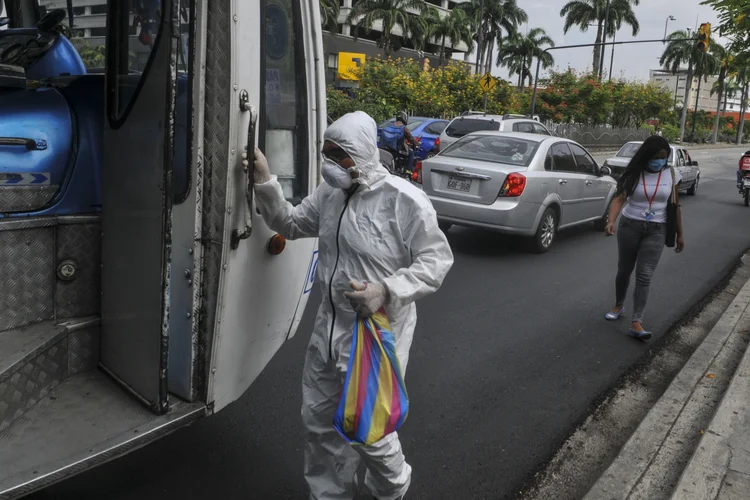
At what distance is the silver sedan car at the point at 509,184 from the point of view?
8.70 metres

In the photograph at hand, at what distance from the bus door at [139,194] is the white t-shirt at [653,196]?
14.7ft

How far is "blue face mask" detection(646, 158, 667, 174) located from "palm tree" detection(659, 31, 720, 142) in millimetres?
71068

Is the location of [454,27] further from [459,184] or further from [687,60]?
[459,184]

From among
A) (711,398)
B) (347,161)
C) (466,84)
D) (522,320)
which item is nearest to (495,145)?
(522,320)

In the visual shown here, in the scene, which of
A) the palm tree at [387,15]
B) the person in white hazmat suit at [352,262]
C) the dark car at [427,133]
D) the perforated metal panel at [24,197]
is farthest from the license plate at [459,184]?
the palm tree at [387,15]

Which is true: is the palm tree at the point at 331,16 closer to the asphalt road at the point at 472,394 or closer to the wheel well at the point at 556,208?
the wheel well at the point at 556,208

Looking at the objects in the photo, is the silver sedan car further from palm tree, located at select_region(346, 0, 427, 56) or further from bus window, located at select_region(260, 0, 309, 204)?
palm tree, located at select_region(346, 0, 427, 56)

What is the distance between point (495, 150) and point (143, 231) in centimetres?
731

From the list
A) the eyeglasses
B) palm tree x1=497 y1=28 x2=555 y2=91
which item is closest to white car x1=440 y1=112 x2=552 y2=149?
the eyeglasses

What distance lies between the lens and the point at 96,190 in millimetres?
3037

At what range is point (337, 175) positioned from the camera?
8.85 ft

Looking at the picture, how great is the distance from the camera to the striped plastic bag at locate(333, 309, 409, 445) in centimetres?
260

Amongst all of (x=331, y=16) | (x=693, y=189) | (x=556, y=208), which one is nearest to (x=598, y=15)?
(x=331, y=16)

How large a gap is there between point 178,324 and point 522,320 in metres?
4.31
